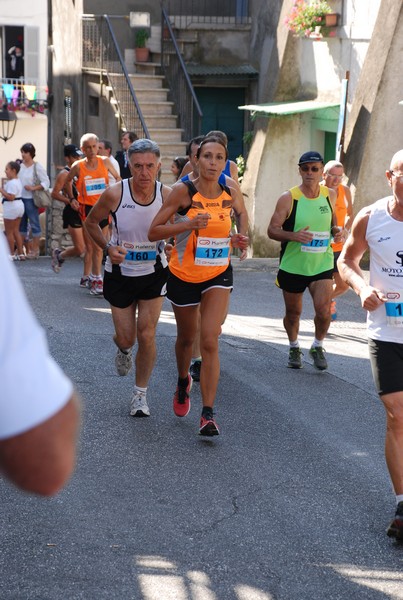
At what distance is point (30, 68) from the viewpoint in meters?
40.4

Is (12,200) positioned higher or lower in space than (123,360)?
higher

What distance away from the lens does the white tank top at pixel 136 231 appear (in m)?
7.55

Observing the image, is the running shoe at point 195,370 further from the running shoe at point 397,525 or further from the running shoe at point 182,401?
the running shoe at point 397,525

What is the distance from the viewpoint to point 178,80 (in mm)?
23562

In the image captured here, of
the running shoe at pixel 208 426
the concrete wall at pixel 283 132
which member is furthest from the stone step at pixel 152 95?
the running shoe at pixel 208 426

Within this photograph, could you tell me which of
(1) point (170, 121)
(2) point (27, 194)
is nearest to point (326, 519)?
(2) point (27, 194)

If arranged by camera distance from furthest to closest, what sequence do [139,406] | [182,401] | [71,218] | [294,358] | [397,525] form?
[71,218], [294,358], [139,406], [182,401], [397,525]

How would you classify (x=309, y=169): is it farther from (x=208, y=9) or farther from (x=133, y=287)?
(x=208, y=9)

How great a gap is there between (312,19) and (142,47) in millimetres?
6373

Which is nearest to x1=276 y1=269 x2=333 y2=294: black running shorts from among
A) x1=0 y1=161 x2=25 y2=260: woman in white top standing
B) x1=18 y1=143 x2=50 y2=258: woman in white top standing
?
x1=18 y1=143 x2=50 y2=258: woman in white top standing

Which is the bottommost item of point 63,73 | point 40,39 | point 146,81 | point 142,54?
point 146,81

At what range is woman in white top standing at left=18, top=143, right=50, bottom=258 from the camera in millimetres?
18109

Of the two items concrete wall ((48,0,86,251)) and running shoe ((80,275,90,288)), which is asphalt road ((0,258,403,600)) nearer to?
running shoe ((80,275,90,288))

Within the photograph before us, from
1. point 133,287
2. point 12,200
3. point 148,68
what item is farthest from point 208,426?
point 148,68
